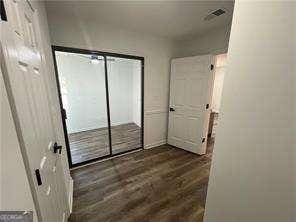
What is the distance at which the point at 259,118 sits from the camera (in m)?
0.66

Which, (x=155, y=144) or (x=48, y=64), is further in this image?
(x=155, y=144)

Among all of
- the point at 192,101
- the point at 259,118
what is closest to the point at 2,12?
the point at 259,118

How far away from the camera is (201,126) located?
9.40 ft

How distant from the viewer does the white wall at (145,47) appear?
2.12m

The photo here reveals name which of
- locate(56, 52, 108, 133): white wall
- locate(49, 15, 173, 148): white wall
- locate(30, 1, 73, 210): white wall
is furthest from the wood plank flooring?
locate(30, 1, 73, 210): white wall

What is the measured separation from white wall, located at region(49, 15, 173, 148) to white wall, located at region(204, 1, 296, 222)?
217 cm

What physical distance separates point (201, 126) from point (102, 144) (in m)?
2.24

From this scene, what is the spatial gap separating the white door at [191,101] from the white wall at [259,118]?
6.67 ft

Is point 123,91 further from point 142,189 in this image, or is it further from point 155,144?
point 142,189

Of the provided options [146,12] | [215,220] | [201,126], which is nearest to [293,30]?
[215,220]

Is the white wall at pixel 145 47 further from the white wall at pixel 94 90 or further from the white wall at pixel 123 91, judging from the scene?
the white wall at pixel 123 91

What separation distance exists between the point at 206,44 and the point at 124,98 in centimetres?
268

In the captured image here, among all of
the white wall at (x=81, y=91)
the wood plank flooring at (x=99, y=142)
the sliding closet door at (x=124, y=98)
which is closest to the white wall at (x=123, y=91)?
the sliding closet door at (x=124, y=98)

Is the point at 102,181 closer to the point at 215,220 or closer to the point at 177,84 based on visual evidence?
the point at 215,220
